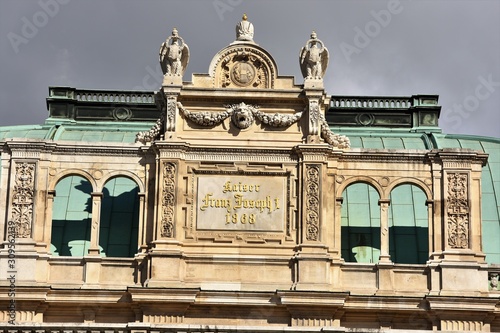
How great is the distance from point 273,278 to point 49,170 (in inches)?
343

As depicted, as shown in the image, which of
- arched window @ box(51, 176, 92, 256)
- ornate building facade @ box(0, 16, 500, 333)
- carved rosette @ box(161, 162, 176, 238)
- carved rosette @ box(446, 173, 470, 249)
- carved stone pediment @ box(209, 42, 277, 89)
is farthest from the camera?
arched window @ box(51, 176, 92, 256)

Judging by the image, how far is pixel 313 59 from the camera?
6494 cm

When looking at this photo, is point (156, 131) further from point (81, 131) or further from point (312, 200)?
point (81, 131)

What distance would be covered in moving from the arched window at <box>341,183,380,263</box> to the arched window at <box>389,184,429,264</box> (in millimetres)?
626

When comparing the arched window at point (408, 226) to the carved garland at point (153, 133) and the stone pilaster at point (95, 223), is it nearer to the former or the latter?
the carved garland at point (153, 133)

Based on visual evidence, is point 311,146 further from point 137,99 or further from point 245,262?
point 137,99

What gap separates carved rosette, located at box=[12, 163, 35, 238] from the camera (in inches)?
2515

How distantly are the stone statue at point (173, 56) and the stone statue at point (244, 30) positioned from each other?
2.29 metres

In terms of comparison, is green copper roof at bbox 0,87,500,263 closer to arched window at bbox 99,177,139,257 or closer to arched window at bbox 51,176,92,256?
arched window at bbox 51,176,92,256

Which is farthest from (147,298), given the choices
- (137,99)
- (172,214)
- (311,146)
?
(137,99)

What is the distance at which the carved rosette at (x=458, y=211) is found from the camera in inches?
2527

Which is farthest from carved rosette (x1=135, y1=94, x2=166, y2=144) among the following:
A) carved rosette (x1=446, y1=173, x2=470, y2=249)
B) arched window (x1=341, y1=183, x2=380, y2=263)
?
carved rosette (x1=446, y1=173, x2=470, y2=249)

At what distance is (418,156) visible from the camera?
65.1 metres

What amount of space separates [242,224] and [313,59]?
6.27 metres
